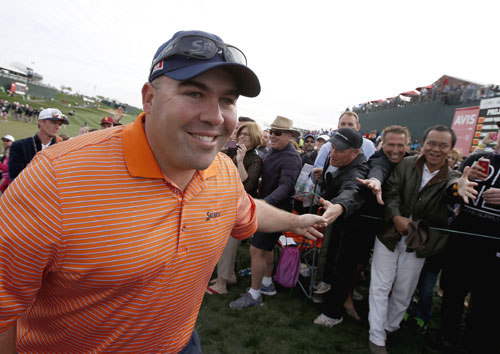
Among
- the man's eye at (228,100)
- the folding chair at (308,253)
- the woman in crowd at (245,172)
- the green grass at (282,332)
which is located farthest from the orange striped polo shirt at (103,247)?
the folding chair at (308,253)

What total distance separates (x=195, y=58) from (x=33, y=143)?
4197 millimetres

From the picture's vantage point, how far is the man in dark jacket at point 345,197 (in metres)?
3.22

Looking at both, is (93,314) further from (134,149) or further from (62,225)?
(134,149)

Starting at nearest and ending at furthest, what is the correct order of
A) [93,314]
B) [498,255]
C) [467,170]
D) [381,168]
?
[93,314] → [467,170] → [498,255] → [381,168]

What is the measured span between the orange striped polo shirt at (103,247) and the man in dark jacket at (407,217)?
8.47 feet

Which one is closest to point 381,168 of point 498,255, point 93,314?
point 498,255

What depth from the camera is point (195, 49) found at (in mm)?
1190

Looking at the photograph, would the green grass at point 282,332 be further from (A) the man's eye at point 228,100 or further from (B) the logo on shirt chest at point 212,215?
(A) the man's eye at point 228,100

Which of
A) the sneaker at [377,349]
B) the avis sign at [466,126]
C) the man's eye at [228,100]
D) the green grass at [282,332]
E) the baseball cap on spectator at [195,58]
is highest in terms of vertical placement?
the avis sign at [466,126]

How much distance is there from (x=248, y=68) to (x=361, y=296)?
15.2 ft

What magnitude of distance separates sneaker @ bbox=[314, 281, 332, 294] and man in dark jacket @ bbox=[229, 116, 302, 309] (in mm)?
727

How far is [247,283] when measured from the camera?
4.66m

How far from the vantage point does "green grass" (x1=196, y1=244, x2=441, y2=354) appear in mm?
3252

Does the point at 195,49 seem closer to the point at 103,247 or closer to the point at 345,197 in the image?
the point at 103,247
